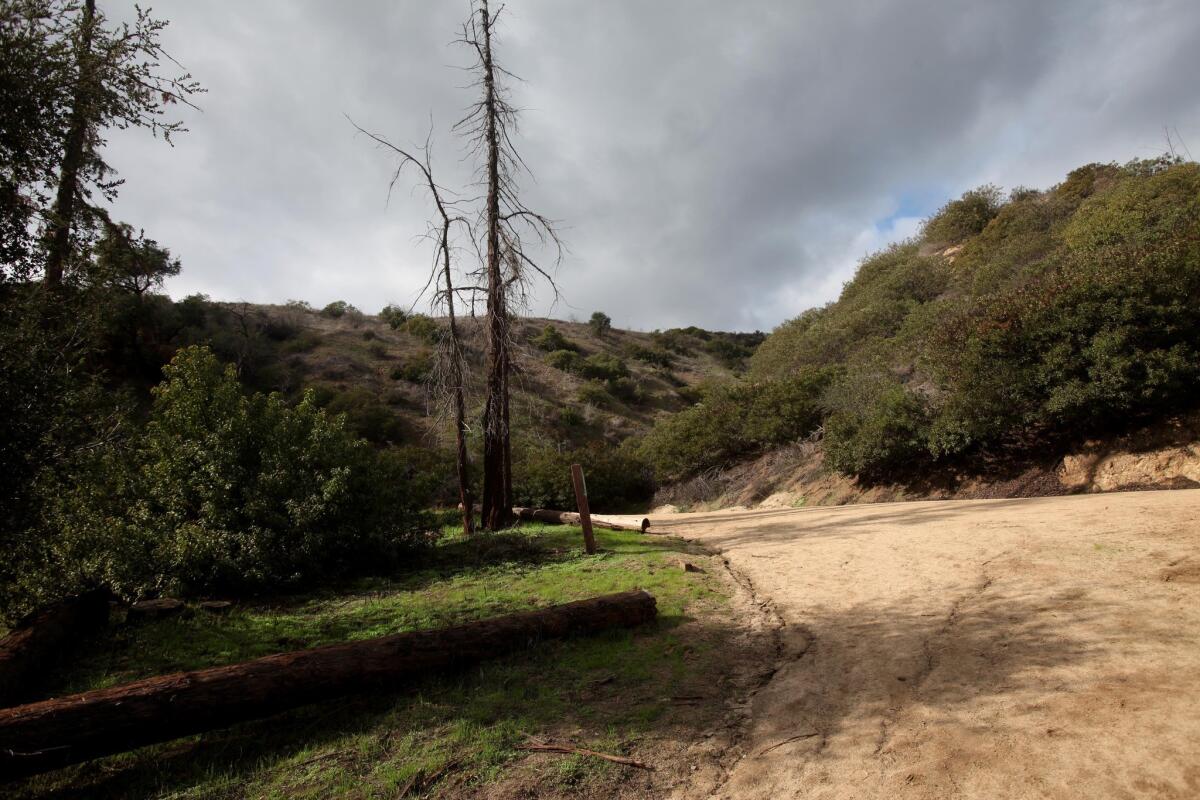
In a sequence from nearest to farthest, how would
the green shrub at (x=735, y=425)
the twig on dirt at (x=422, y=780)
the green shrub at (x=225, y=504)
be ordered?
the twig on dirt at (x=422, y=780)
the green shrub at (x=225, y=504)
the green shrub at (x=735, y=425)

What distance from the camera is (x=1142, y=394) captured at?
37.6ft

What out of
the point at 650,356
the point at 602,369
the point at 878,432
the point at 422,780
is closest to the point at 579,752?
the point at 422,780

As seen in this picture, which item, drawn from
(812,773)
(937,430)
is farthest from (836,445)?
(812,773)

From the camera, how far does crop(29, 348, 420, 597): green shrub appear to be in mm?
7188

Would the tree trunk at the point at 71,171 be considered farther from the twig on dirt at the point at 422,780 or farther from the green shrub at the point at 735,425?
the green shrub at the point at 735,425

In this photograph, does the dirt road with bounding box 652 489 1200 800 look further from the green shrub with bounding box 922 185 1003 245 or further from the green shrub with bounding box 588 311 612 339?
the green shrub with bounding box 588 311 612 339

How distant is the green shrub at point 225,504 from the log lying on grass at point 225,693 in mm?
3488

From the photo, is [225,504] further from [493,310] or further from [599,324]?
[599,324]

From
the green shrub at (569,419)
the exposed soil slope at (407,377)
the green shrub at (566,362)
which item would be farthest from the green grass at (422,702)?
the green shrub at (566,362)

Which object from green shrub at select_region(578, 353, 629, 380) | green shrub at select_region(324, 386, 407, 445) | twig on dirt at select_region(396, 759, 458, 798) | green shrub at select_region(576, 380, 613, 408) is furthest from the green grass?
green shrub at select_region(578, 353, 629, 380)

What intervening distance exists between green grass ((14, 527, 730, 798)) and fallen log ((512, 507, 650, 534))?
4.69 metres

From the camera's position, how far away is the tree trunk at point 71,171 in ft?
17.7

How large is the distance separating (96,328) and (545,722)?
562 centimetres

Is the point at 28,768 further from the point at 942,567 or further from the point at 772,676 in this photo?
the point at 942,567
